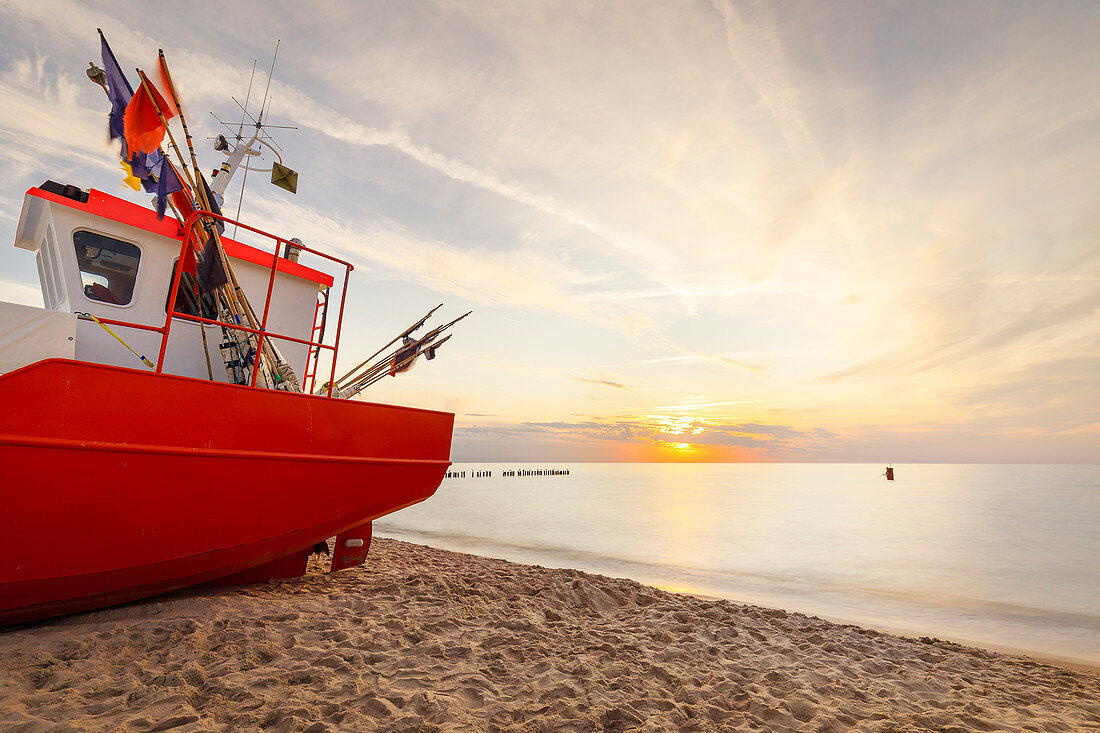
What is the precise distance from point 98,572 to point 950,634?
9.66m

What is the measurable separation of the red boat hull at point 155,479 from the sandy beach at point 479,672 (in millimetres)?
381

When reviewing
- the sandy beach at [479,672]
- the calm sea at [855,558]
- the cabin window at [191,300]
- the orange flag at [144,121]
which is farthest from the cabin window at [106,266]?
the calm sea at [855,558]

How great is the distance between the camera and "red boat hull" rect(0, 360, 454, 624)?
3486mm

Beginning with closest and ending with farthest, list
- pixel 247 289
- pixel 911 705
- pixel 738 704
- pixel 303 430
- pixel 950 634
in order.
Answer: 1. pixel 738 704
2. pixel 911 705
3. pixel 303 430
4. pixel 247 289
5. pixel 950 634

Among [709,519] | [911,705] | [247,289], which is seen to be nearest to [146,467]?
[247,289]

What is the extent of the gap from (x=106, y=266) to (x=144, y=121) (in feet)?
4.73

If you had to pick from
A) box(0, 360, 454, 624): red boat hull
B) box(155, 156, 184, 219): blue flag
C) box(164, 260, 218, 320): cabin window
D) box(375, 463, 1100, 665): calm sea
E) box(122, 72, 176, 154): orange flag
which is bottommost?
box(375, 463, 1100, 665): calm sea

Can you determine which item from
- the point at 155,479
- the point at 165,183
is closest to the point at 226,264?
the point at 165,183

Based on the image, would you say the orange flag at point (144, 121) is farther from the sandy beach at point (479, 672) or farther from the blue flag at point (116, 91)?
the sandy beach at point (479, 672)

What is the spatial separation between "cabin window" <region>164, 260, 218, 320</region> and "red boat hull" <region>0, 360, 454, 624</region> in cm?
152

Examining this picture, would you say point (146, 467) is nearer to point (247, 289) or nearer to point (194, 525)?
point (194, 525)

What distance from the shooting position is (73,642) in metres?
3.44

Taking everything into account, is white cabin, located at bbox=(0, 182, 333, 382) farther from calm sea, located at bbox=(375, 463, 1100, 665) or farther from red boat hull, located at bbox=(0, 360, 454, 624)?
calm sea, located at bbox=(375, 463, 1100, 665)

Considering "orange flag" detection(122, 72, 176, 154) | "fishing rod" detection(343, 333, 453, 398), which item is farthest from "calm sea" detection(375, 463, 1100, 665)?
"orange flag" detection(122, 72, 176, 154)
